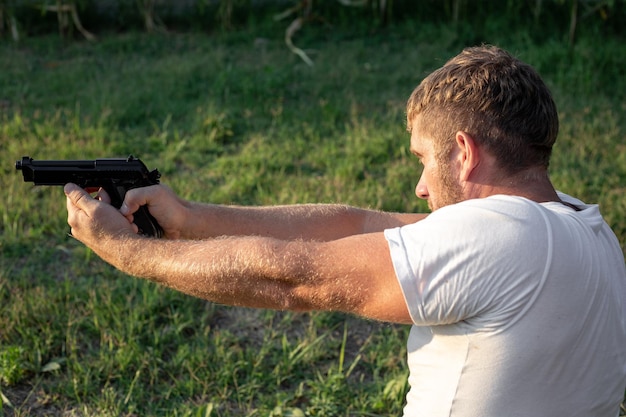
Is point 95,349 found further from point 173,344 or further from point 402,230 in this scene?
point 402,230

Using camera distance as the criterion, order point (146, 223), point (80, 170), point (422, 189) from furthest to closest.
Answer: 1. point (146, 223)
2. point (80, 170)
3. point (422, 189)

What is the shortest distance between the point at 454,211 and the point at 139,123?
477 centimetres

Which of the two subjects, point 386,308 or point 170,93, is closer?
point 386,308

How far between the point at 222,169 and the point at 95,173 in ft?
9.95

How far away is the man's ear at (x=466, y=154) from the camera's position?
217cm

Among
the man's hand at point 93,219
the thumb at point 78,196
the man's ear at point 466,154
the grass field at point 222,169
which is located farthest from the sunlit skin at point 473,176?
the grass field at point 222,169

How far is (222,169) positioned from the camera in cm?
577

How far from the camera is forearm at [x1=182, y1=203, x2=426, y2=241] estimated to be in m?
2.96

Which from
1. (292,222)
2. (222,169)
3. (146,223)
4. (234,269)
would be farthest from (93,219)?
(222,169)

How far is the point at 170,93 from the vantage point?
6.98 meters

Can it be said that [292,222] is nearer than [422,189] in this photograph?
No

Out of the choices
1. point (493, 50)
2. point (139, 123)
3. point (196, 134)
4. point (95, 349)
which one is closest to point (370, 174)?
point (196, 134)

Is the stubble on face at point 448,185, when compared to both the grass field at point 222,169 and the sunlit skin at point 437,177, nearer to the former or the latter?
the sunlit skin at point 437,177

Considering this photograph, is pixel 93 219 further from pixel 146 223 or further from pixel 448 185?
pixel 448 185
